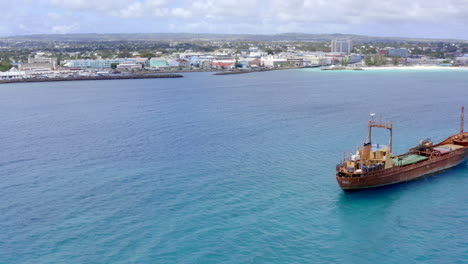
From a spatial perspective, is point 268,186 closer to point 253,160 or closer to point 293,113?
point 253,160

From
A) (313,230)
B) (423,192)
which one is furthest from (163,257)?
(423,192)

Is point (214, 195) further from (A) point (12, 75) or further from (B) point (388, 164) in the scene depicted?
(A) point (12, 75)

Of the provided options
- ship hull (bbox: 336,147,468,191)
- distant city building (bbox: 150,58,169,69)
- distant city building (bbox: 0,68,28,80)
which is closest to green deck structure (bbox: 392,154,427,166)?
ship hull (bbox: 336,147,468,191)

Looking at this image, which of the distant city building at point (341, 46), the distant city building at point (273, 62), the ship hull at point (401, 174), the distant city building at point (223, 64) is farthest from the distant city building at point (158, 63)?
the ship hull at point (401, 174)

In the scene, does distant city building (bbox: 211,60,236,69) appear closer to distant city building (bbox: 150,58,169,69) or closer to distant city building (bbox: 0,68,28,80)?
distant city building (bbox: 150,58,169,69)

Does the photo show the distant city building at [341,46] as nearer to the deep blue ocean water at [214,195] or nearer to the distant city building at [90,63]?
the distant city building at [90,63]

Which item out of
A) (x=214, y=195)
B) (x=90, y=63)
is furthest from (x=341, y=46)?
(x=214, y=195)

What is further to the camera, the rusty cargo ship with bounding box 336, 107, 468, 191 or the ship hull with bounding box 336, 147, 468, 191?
the rusty cargo ship with bounding box 336, 107, 468, 191
